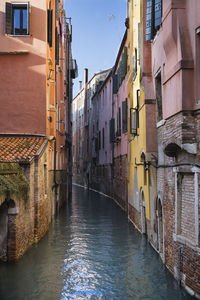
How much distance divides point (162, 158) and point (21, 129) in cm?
693

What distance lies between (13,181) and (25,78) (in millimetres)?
5979

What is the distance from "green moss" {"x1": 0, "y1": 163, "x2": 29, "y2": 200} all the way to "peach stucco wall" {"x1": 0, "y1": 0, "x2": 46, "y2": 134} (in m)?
3.89

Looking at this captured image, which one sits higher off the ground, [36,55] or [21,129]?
[36,55]

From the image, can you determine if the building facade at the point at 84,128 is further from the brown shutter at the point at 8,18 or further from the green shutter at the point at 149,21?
the green shutter at the point at 149,21

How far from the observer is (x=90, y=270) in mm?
9836

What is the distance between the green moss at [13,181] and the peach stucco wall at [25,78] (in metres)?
3.89

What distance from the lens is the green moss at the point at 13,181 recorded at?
32.1 feet

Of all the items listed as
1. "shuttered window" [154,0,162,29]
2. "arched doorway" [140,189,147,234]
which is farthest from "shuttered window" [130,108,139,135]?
"shuttered window" [154,0,162,29]

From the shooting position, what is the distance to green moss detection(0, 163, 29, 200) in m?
9.80

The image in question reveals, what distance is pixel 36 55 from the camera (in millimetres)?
15391

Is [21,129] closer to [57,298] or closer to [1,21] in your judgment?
[1,21]

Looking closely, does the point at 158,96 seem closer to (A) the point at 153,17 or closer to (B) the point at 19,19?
(A) the point at 153,17

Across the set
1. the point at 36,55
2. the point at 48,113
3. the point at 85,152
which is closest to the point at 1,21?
the point at 36,55

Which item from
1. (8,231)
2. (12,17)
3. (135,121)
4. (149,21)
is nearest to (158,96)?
(149,21)
